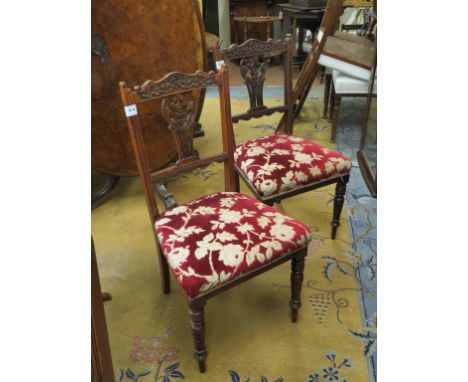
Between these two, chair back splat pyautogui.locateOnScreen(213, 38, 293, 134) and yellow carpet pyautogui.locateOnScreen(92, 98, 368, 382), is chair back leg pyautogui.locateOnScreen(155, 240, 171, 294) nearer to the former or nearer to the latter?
yellow carpet pyautogui.locateOnScreen(92, 98, 368, 382)

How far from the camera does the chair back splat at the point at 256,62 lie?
76.9 inches

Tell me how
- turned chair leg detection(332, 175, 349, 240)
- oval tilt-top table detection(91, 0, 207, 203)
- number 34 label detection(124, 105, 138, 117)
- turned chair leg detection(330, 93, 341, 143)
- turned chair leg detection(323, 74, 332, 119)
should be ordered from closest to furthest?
number 34 label detection(124, 105, 138, 117) → turned chair leg detection(332, 175, 349, 240) → oval tilt-top table detection(91, 0, 207, 203) → turned chair leg detection(330, 93, 341, 143) → turned chair leg detection(323, 74, 332, 119)

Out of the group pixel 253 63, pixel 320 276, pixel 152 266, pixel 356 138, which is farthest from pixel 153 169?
pixel 356 138

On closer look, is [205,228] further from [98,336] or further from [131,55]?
[131,55]

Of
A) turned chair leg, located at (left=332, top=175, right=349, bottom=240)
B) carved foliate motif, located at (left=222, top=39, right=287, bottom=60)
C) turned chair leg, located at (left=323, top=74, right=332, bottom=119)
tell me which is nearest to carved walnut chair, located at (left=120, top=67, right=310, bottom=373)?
carved foliate motif, located at (left=222, top=39, right=287, bottom=60)

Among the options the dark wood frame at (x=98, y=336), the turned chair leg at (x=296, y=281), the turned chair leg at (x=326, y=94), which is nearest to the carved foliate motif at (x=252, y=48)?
the turned chair leg at (x=296, y=281)

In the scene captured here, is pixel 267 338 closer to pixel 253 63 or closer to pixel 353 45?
pixel 253 63

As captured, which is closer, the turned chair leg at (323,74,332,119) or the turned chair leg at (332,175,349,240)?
the turned chair leg at (332,175,349,240)

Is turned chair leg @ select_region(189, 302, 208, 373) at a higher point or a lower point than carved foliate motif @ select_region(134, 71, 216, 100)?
lower

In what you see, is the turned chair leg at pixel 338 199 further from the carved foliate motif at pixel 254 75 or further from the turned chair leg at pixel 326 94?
the turned chair leg at pixel 326 94

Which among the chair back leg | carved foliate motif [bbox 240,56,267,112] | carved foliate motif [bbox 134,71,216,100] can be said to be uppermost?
carved foliate motif [bbox 134,71,216,100]

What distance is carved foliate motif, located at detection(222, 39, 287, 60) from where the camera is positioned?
1.94 m

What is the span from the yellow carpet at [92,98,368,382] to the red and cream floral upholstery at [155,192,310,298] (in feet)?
1.33

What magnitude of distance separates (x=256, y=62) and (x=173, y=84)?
665 millimetres
